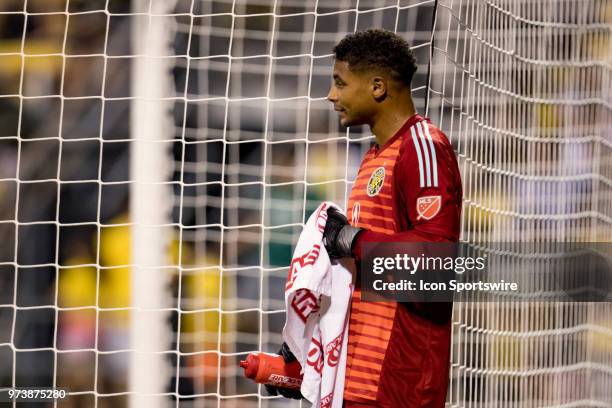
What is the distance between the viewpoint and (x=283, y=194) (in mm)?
4301

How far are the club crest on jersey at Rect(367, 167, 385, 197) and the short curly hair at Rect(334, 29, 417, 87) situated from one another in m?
0.19

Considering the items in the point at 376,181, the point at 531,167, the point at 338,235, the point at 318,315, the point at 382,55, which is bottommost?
the point at 318,315

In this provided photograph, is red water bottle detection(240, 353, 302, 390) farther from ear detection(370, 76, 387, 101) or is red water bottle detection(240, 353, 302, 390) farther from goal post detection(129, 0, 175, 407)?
goal post detection(129, 0, 175, 407)

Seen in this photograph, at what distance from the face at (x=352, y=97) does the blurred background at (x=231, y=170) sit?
1.01 m

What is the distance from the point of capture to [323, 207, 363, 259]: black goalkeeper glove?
2.17m

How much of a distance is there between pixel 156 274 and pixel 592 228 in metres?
1.46

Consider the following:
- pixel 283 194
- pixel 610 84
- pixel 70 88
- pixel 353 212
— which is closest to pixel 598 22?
pixel 610 84

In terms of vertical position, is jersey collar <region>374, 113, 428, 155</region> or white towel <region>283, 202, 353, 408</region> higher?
jersey collar <region>374, 113, 428, 155</region>

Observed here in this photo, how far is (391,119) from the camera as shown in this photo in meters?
2.27

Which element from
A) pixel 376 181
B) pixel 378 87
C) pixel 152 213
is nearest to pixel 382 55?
pixel 378 87

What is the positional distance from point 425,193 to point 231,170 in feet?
7.04

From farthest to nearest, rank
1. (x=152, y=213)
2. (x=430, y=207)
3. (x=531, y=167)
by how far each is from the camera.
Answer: (x=152, y=213) → (x=531, y=167) → (x=430, y=207)

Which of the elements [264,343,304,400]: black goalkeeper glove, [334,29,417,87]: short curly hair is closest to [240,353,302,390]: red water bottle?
[264,343,304,400]: black goalkeeper glove

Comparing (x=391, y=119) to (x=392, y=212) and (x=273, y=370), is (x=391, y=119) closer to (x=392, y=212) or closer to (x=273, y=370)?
(x=392, y=212)
